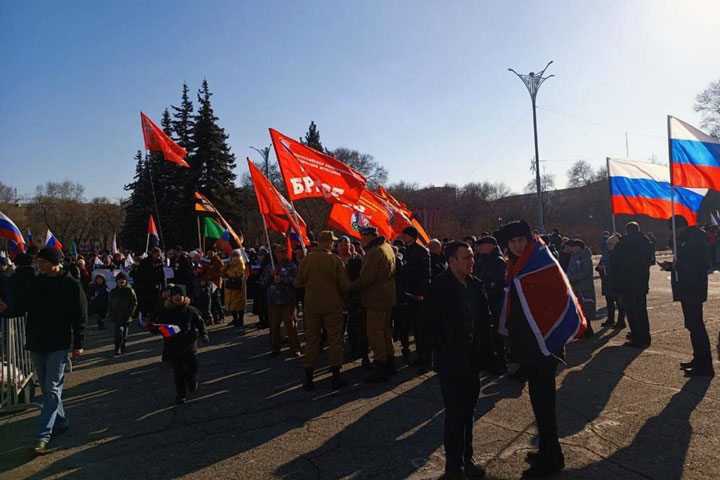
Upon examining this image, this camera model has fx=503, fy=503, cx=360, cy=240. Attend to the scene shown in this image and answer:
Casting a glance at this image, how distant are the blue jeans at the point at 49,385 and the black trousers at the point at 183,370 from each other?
4.09ft

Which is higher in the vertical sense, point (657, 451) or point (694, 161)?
point (694, 161)

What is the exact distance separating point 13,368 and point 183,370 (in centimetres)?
198

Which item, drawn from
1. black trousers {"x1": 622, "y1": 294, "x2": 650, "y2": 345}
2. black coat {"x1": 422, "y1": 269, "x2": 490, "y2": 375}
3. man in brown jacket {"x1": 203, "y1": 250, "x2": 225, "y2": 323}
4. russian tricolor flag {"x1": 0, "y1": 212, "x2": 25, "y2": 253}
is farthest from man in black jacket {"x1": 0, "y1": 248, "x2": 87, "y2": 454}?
black trousers {"x1": 622, "y1": 294, "x2": 650, "y2": 345}

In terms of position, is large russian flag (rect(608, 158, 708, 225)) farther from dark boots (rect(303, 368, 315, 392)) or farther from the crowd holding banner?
dark boots (rect(303, 368, 315, 392))

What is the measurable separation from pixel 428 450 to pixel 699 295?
4289mm

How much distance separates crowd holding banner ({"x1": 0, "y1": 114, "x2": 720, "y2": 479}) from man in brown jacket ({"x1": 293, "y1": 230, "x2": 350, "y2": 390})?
0.02m

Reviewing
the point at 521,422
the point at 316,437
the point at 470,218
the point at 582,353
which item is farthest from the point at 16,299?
the point at 470,218

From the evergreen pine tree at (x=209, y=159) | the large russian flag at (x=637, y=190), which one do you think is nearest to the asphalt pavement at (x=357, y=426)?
the large russian flag at (x=637, y=190)

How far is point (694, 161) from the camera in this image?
7.52 metres

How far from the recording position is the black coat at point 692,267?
630cm

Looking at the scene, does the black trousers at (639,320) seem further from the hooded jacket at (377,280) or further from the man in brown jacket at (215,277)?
the man in brown jacket at (215,277)

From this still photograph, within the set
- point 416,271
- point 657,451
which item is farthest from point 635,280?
point 657,451

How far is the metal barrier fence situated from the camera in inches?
218

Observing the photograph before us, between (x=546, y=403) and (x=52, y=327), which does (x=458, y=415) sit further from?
(x=52, y=327)
